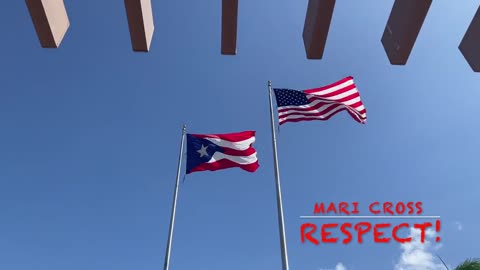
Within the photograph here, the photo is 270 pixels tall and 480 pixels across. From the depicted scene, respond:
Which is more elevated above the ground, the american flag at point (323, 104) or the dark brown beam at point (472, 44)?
the american flag at point (323, 104)

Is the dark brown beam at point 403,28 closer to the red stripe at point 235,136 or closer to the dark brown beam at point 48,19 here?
the dark brown beam at point 48,19

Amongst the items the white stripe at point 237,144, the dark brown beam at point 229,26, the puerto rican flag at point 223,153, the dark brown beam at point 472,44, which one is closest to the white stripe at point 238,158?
the puerto rican flag at point 223,153

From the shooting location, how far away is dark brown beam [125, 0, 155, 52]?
9.05ft

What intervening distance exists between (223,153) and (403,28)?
11.8 meters

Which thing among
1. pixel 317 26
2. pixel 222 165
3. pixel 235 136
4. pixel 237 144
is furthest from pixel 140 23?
pixel 235 136

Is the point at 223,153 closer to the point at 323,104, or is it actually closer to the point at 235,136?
the point at 235,136

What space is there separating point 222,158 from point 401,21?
11.8 metres

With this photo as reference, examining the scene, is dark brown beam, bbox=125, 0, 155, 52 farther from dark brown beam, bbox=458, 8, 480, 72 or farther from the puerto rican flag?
the puerto rican flag

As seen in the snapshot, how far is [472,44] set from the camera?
306cm

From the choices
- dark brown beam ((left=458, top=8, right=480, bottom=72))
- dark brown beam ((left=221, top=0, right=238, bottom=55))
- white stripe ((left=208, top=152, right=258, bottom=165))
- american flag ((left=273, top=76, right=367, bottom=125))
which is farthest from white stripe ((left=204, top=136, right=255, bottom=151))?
dark brown beam ((left=458, top=8, right=480, bottom=72))

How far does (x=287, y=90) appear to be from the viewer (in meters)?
14.0

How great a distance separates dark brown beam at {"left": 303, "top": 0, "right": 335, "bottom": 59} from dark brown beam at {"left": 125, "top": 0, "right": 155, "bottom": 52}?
114 cm

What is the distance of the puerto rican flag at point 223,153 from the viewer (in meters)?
14.3

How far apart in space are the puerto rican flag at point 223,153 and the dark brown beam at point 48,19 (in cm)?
1118
